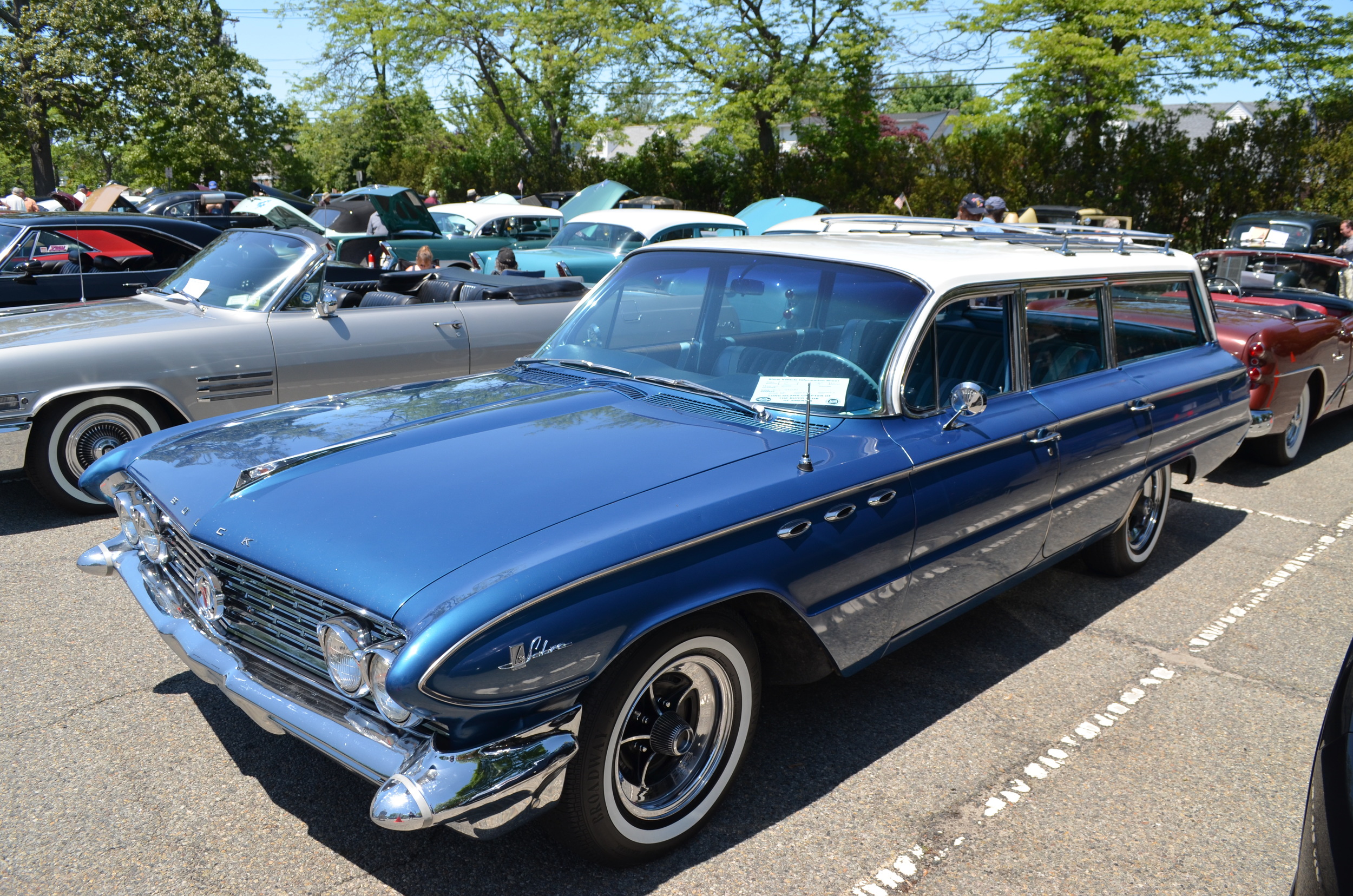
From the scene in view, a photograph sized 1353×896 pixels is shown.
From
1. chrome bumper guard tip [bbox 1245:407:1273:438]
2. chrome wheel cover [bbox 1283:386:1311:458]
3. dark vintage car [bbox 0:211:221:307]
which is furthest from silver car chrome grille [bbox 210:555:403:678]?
chrome wheel cover [bbox 1283:386:1311:458]

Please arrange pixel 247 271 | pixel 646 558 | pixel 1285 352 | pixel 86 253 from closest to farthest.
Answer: pixel 646 558 → pixel 247 271 → pixel 1285 352 → pixel 86 253

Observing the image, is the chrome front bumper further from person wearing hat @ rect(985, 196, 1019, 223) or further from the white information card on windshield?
person wearing hat @ rect(985, 196, 1019, 223)

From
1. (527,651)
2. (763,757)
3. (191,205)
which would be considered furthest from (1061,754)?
(191,205)

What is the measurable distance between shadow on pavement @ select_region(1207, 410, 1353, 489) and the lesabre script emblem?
6.02 m

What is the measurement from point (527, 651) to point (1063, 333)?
2.90 m

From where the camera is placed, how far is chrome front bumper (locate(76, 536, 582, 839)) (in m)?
2.17

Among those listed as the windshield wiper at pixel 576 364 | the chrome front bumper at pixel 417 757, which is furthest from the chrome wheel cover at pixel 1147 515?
the chrome front bumper at pixel 417 757

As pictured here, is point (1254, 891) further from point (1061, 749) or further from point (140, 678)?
point (140, 678)

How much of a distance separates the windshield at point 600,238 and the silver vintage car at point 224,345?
564cm

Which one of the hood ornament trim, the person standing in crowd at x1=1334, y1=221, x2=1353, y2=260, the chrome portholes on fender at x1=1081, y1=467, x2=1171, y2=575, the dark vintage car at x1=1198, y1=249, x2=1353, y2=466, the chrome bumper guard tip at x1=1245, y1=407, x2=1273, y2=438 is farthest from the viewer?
the person standing in crowd at x1=1334, y1=221, x2=1353, y2=260

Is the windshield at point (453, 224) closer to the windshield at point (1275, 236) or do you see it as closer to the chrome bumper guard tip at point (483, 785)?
the windshield at point (1275, 236)

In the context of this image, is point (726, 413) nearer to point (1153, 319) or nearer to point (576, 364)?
point (576, 364)

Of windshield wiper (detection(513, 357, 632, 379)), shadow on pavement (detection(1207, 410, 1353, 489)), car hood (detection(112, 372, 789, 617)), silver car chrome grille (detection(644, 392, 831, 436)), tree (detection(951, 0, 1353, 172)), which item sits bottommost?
shadow on pavement (detection(1207, 410, 1353, 489))

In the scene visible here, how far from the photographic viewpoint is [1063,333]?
4160 mm
